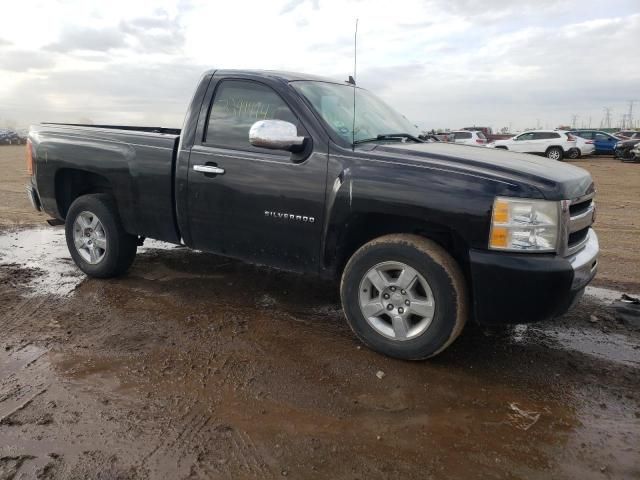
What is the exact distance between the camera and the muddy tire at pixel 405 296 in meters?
3.28

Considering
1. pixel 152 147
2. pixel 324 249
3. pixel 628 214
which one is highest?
pixel 152 147

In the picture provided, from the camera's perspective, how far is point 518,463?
8.29 feet

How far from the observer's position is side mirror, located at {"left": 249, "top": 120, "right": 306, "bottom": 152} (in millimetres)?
3537

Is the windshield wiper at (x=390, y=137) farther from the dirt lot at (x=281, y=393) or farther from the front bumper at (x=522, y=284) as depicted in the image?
the dirt lot at (x=281, y=393)

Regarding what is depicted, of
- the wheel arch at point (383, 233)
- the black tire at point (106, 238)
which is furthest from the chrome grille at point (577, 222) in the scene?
the black tire at point (106, 238)

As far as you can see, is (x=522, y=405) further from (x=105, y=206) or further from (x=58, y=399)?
(x=105, y=206)

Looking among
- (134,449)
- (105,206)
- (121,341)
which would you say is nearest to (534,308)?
(134,449)

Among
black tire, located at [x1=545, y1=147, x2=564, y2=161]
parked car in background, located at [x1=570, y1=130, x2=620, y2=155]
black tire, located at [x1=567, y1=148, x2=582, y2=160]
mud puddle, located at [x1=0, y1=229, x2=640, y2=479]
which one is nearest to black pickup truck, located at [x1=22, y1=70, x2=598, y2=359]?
mud puddle, located at [x1=0, y1=229, x2=640, y2=479]

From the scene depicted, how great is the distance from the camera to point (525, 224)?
3.05 m

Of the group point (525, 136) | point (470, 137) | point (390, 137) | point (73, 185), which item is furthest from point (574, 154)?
→ point (73, 185)

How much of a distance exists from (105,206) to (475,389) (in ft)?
12.0

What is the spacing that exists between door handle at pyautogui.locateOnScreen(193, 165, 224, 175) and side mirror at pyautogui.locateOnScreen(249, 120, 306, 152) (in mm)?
581

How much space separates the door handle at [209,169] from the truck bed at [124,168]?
11.8 inches

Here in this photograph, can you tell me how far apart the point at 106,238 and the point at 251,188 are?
1.85m
